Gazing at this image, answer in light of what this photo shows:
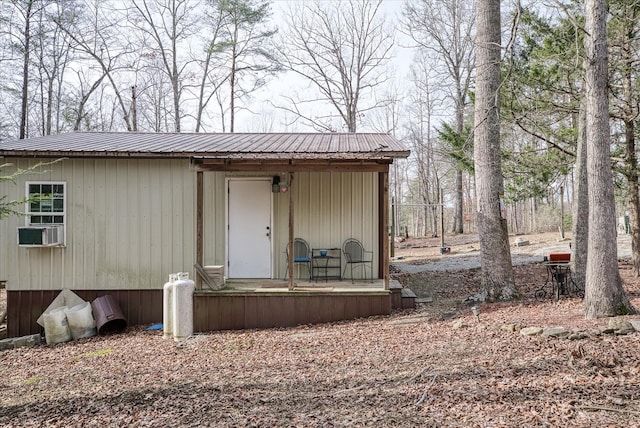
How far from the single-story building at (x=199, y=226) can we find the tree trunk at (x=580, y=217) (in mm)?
2966

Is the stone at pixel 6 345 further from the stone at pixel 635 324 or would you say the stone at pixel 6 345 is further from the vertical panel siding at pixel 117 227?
the stone at pixel 635 324

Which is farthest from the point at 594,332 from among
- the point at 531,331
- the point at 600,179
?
the point at 600,179

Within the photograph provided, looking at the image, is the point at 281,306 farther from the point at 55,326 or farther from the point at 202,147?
the point at 55,326

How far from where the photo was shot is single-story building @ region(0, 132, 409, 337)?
6914mm

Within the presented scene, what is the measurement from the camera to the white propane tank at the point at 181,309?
20.9ft

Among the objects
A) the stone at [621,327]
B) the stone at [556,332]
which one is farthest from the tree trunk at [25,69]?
the stone at [621,327]

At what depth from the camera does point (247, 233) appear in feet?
26.4

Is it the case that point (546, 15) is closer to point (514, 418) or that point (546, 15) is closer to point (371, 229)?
point (371, 229)

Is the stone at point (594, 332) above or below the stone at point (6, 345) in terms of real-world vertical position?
above

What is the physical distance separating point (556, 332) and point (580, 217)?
3.83m

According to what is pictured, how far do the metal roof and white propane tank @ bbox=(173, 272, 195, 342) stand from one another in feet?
6.61

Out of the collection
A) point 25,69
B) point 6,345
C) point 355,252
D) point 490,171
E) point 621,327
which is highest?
point 25,69

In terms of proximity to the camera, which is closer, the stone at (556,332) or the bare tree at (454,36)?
the stone at (556,332)

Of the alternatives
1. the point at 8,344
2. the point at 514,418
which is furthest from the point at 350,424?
the point at 8,344
